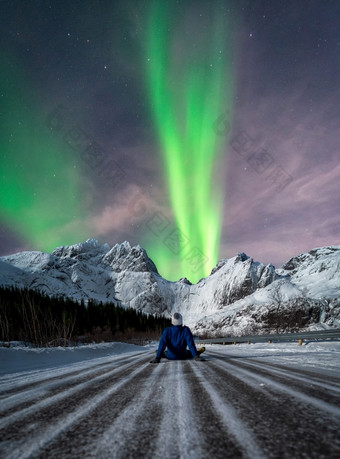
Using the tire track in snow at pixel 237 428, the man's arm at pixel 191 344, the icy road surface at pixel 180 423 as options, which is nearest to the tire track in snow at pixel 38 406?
the icy road surface at pixel 180 423

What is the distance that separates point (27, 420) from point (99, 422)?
1.84 ft

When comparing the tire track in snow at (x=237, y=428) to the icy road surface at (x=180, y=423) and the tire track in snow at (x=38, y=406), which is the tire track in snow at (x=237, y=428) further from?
the tire track in snow at (x=38, y=406)

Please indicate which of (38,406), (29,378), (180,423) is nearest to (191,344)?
(29,378)

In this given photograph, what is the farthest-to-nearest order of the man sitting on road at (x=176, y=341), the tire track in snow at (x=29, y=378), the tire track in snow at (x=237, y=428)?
the man sitting on road at (x=176, y=341) → the tire track in snow at (x=29, y=378) → the tire track in snow at (x=237, y=428)

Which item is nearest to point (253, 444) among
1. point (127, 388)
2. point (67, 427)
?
point (67, 427)

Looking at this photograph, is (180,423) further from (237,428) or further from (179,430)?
(237,428)

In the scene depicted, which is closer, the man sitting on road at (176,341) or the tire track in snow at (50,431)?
the tire track in snow at (50,431)

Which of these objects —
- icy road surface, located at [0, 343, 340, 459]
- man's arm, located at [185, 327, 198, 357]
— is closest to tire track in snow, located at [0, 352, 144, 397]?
icy road surface, located at [0, 343, 340, 459]

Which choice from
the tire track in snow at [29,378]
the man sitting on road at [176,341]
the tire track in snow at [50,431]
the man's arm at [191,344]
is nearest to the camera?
the tire track in snow at [50,431]

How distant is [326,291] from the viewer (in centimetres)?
16125

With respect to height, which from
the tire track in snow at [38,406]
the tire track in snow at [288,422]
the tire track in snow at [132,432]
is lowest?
the tire track in snow at [288,422]

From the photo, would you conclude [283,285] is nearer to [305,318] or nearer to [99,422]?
[305,318]

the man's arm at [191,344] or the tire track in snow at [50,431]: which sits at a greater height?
the man's arm at [191,344]

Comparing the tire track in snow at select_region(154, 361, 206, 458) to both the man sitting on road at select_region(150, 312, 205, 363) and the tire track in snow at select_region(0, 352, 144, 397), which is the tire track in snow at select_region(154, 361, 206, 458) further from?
the man sitting on road at select_region(150, 312, 205, 363)
